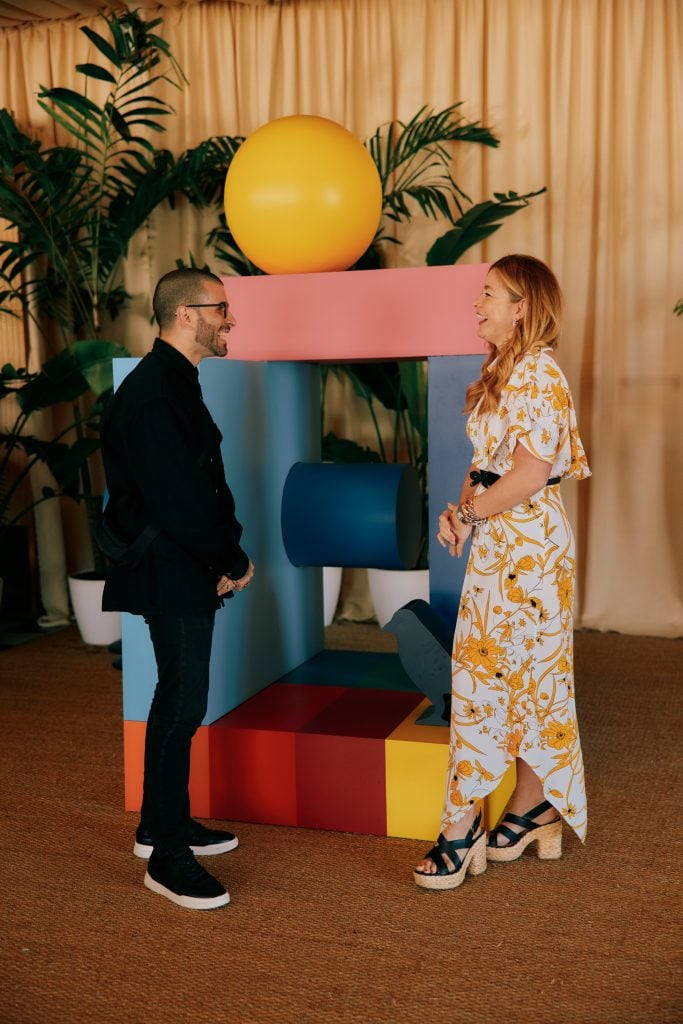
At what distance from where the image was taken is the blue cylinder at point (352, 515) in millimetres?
2973

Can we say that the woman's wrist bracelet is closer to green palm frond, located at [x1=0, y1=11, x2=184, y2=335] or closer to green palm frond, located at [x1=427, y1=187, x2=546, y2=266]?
green palm frond, located at [x1=427, y1=187, x2=546, y2=266]

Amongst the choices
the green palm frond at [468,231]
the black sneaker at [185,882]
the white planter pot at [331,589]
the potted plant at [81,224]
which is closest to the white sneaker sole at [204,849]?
the black sneaker at [185,882]

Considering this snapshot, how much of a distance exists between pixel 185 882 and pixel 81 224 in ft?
11.4

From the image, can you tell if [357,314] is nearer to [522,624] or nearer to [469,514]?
[469,514]

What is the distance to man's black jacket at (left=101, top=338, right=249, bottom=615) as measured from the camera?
2221mm

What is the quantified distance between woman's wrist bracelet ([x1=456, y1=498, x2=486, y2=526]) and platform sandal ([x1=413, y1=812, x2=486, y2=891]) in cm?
67

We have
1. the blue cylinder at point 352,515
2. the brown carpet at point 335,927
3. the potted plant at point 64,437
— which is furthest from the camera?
the potted plant at point 64,437

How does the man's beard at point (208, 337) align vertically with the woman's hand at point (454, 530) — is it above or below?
above

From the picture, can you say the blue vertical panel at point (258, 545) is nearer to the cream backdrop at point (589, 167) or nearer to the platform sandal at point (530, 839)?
the platform sandal at point (530, 839)

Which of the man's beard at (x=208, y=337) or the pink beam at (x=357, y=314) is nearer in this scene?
the man's beard at (x=208, y=337)

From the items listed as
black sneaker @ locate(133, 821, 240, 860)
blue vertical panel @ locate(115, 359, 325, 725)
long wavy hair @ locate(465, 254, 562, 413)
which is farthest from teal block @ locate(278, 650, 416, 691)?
long wavy hair @ locate(465, 254, 562, 413)

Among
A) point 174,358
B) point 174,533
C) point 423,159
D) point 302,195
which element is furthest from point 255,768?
point 423,159

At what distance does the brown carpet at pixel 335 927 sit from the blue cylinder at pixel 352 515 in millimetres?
766

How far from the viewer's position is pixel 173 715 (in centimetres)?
236
